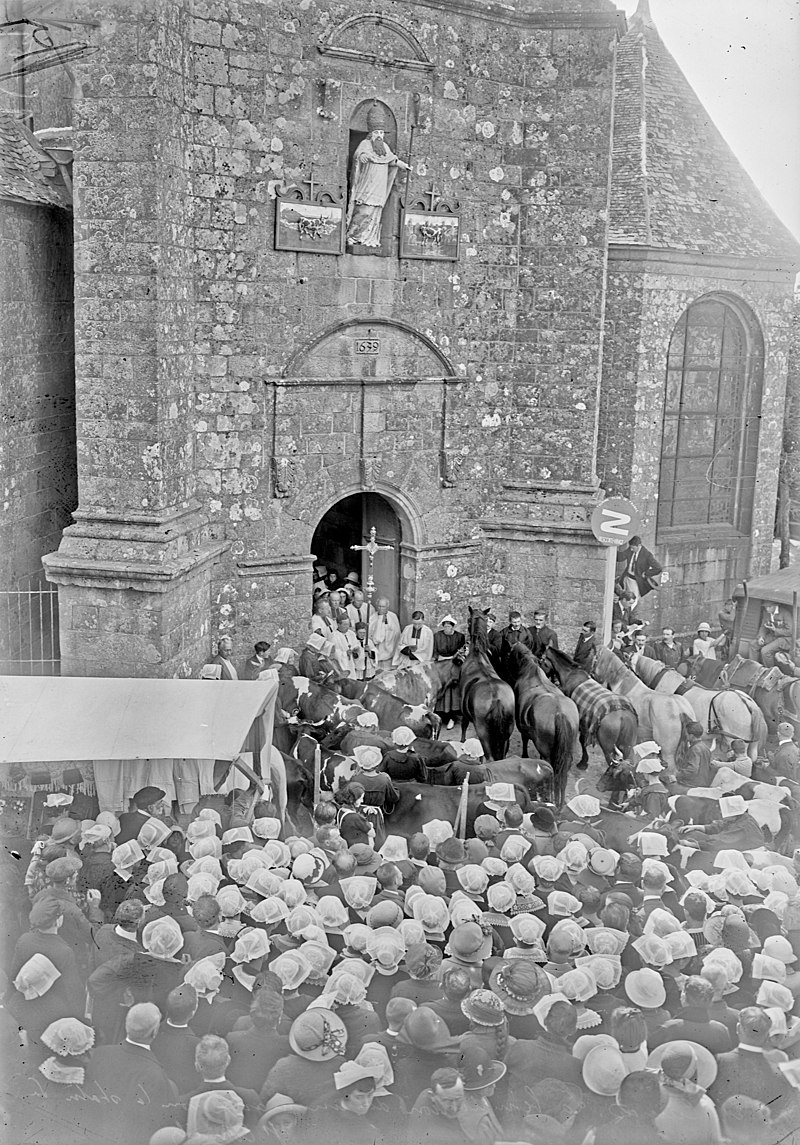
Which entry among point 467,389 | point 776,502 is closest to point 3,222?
point 467,389

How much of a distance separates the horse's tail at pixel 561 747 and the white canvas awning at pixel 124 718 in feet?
9.30

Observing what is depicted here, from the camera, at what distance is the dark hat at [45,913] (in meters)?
7.26

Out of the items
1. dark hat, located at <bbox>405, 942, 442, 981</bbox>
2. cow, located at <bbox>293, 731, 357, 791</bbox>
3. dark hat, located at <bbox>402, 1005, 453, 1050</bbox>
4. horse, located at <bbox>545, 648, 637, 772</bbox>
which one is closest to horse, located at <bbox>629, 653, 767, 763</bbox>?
horse, located at <bbox>545, 648, 637, 772</bbox>

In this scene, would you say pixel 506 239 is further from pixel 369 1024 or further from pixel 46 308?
pixel 369 1024

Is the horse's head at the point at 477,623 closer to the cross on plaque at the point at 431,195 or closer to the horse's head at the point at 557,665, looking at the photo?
the horse's head at the point at 557,665

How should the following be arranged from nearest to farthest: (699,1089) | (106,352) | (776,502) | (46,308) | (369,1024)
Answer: (699,1089)
(369,1024)
(106,352)
(46,308)
(776,502)

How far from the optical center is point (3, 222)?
40.2 feet

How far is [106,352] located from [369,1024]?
7.85 metres

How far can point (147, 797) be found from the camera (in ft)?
30.0

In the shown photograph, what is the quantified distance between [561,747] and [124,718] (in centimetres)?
428

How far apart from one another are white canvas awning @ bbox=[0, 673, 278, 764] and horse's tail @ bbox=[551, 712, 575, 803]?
9.30 feet

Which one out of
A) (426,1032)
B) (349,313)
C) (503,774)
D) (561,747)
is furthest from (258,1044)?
(349,313)

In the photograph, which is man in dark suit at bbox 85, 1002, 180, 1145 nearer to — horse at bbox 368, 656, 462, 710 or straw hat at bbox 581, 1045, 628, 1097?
straw hat at bbox 581, 1045, 628, 1097

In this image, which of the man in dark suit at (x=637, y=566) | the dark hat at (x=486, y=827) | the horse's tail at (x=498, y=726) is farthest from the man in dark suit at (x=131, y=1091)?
the man in dark suit at (x=637, y=566)
